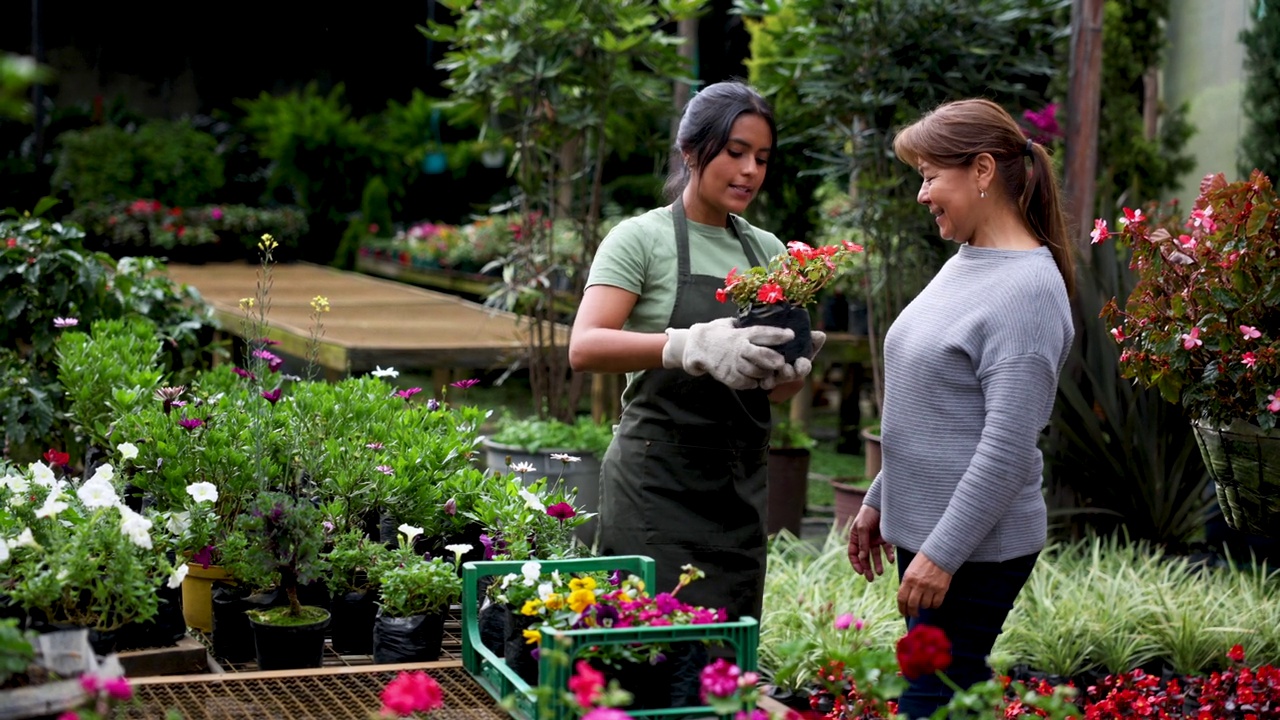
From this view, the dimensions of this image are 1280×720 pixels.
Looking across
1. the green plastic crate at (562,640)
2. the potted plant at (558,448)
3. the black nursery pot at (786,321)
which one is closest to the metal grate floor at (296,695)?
the green plastic crate at (562,640)

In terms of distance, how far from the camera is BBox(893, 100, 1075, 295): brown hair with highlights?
214 centimetres

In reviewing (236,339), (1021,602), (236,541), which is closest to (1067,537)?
(1021,602)

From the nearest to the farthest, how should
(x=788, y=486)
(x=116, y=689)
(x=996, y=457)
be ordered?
(x=116, y=689) → (x=996, y=457) → (x=788, y=486)

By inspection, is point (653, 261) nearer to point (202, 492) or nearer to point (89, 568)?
point (202, 492)

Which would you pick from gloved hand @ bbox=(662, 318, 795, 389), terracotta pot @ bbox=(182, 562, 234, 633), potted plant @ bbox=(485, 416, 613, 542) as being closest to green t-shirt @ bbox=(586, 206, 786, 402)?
gloved hand @ bbox=(662, 318, 795, 389)

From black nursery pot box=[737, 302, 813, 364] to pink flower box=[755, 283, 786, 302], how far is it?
4cm

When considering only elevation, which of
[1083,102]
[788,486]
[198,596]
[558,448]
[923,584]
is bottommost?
[788,486]

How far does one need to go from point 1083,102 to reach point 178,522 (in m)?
3.77

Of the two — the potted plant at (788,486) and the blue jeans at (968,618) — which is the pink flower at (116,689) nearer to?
the blue jeans at (968,618)

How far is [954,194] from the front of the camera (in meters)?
2.16

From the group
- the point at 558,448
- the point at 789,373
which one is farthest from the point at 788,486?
the point at 789,373

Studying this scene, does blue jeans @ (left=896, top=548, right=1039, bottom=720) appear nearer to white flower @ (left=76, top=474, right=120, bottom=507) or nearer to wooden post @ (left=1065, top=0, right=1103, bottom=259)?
white flower @ (left=76, top=474, right=120, bottom=507)

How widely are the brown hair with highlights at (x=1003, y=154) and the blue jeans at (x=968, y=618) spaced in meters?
0.48

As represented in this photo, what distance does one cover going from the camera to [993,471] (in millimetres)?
2039
